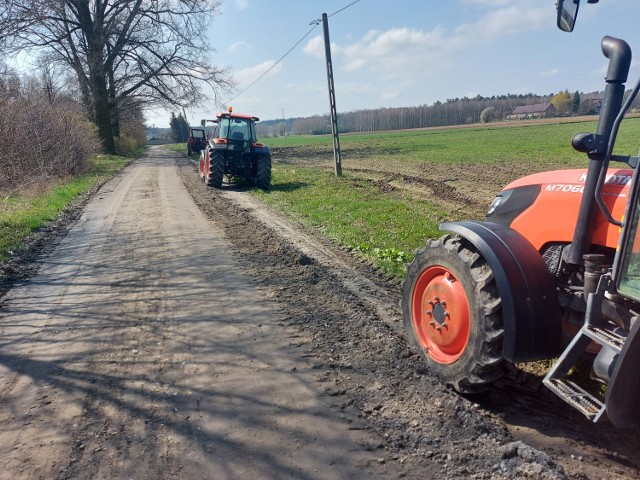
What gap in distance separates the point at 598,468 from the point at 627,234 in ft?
4.15

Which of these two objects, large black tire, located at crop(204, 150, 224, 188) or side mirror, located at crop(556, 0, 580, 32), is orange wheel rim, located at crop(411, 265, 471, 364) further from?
large black tire, located at crop(204, 150, 224, 188)

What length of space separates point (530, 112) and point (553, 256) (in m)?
76.2

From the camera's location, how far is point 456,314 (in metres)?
3.28

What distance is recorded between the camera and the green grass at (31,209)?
8382 mm

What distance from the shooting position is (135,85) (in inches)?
1303

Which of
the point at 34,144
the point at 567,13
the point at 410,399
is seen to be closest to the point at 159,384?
the point at 410,399

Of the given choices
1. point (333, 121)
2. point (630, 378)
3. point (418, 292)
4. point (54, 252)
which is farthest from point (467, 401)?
point (333, 121)

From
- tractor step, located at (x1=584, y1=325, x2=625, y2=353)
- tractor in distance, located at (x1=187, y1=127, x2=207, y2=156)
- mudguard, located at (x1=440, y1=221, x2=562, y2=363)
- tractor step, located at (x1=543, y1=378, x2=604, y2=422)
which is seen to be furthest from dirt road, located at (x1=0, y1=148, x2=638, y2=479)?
tractor in distance, located at (x1=187, y1=127, x2=207, y2=156)

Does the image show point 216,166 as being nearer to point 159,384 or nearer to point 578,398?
point 159,384

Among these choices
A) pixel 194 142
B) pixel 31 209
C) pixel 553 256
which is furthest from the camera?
pixel 194 142

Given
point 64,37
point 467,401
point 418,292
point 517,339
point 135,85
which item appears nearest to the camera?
point 517,339

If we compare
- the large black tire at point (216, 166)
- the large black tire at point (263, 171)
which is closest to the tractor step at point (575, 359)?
the large black tire at point (263, 171)

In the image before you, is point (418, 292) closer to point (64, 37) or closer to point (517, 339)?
point (517, 339)

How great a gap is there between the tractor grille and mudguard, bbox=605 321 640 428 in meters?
0.94
